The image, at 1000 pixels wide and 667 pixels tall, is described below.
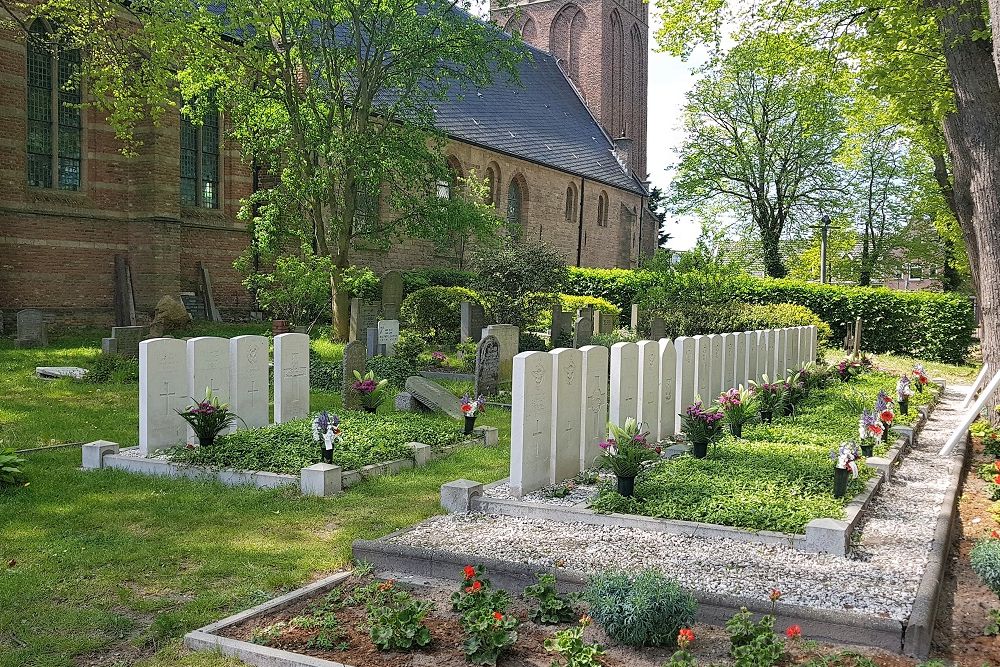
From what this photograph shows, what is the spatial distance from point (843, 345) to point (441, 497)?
770 inches

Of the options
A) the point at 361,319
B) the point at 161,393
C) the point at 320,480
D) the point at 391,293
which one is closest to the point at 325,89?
the point at 361,319

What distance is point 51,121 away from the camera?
19094 millimetres

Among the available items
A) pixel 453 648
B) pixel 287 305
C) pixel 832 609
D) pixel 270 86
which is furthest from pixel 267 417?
pixel 287 305

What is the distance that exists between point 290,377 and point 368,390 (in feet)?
3.05

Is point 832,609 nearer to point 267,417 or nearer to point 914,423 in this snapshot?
point 267,417

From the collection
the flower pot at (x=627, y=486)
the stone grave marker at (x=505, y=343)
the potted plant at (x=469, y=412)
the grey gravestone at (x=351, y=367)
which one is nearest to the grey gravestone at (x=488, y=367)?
the stone grave marker at (x=505, y=343)

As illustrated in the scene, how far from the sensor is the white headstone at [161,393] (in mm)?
7914

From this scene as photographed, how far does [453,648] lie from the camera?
391 cm

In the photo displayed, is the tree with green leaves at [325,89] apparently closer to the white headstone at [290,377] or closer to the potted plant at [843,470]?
the white headstone at [290,377]

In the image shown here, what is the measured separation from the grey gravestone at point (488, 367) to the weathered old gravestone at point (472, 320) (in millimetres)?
6312

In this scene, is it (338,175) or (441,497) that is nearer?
(441,497)

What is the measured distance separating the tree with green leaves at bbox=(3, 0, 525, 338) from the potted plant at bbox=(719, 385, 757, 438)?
9469 millimetres

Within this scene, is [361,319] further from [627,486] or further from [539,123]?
[539,123]

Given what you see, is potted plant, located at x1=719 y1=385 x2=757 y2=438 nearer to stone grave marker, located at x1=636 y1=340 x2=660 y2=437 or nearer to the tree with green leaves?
stone grave marker, located at x1=636 y1=340 x2=660 y2=437
